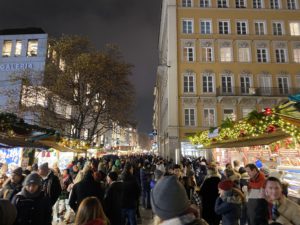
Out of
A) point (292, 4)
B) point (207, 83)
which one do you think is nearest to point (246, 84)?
point (207, 83)

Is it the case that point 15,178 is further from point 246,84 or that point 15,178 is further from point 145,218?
point 246,84

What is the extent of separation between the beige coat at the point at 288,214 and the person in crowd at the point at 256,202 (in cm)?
89

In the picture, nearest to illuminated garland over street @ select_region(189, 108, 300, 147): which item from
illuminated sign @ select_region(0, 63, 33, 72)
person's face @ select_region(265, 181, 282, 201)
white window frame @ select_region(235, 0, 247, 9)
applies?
person's face @ select_region(265, 181, 282, 201)

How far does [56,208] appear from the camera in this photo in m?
9.79

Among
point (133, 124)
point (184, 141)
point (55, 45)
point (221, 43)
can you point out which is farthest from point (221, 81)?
point (55, 45)

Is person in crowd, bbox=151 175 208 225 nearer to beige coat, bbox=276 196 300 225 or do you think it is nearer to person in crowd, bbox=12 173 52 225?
beige coat, bbox=276 196 300 225

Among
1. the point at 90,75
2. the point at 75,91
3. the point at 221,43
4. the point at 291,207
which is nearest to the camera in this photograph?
the point at 291,207

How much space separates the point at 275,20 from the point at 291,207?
3912 cm

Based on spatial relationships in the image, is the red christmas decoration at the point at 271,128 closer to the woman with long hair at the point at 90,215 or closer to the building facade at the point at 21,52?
the woman with long hair at the point at 90,215

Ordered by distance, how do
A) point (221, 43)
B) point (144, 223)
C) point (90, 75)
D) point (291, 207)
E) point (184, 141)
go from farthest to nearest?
point (221, 43), point (184, 141), point (90, 75), point (144, 223), point (291, 207)

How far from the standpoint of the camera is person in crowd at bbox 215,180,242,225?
5129 mm

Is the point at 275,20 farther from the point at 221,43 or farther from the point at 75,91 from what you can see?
the point at 75,91

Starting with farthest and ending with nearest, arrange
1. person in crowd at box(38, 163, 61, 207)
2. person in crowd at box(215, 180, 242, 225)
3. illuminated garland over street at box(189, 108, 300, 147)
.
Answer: illuminated garland over street at box(189, 108, 300, 147), person in crowd at box(38, 163, 61, 207), person in crowd at box(215, 180, 242, 225)

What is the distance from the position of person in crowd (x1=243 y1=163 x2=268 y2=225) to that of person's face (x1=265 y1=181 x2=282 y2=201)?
2.48ft
